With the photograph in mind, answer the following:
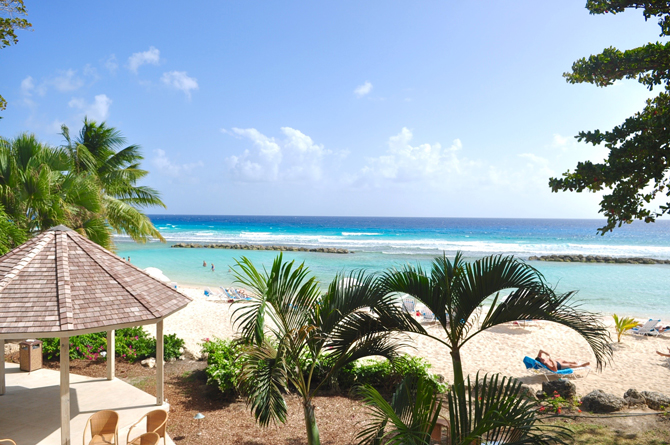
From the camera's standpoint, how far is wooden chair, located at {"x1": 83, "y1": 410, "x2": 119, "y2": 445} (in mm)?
5594

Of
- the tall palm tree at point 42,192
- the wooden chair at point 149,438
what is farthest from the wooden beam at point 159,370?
the tall palm tree at point 42,192

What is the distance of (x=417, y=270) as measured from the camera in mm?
5695

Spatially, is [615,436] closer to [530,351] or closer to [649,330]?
[530,351]

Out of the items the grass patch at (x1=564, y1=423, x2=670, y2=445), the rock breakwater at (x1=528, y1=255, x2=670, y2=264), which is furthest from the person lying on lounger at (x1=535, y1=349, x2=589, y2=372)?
the rock breakwater at (x1=528, y1=255, x2=670, y2=264)

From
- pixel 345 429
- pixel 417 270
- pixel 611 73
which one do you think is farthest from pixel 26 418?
pixel 611 73

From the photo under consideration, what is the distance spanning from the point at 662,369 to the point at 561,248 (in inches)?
1730

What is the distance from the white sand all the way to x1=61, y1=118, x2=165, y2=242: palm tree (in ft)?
13.4

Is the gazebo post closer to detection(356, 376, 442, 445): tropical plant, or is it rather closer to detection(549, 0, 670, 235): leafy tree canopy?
detection(356, 376, 442, 445): tropical plant

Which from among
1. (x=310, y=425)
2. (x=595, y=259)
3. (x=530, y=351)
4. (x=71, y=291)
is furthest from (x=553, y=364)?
(x=595, y=259)

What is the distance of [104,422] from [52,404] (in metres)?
2.10

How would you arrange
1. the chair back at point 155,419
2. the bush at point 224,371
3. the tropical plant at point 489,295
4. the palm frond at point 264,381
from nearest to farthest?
1. the palm frond at point 264,381
2. the tropical plant at point 489,295
3. the chair back at point 155,419
4. the bush at point 224,371

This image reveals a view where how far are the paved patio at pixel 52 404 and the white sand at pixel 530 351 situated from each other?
11.8 feet

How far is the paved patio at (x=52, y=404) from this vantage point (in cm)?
603

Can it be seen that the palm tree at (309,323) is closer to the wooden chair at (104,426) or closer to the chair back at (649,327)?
the wooden chair at (104,426)
